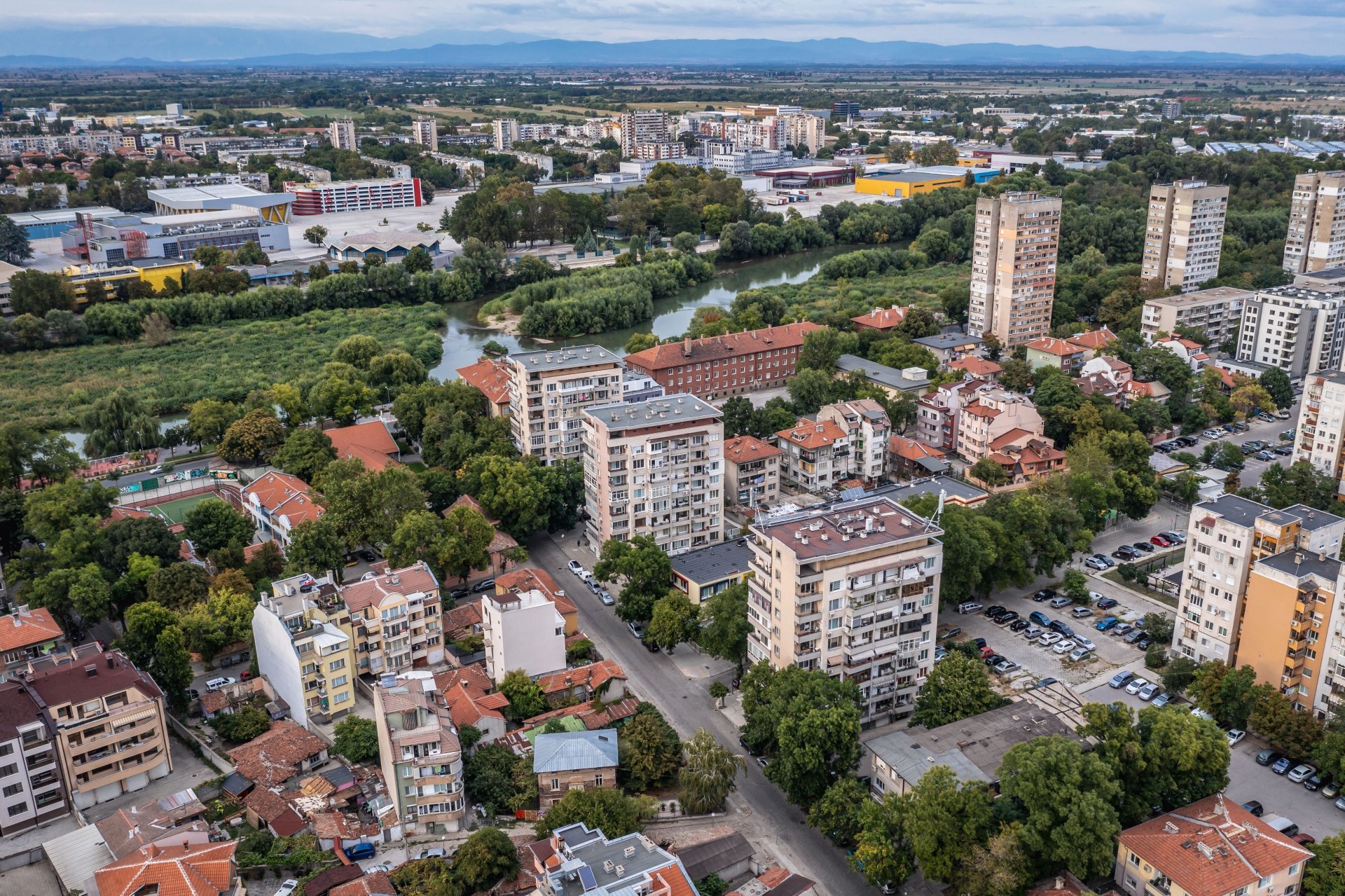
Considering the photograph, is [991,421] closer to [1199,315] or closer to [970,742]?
[970,742]

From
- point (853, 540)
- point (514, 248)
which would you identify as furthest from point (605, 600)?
point (514, 248)

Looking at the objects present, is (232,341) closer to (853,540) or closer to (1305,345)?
(853,540)

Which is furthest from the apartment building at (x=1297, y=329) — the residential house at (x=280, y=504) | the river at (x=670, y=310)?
the residential house at (x=280, y=504)

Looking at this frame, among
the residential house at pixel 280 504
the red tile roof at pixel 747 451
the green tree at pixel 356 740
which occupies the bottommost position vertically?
the green tree at pixel 356 740

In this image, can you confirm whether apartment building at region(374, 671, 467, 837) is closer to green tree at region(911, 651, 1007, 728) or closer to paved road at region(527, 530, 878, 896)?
paved road at region(527, 530, 878, 896)

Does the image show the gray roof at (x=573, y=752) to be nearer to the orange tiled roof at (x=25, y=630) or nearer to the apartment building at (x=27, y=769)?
the apartment building at (x=27, y=769)

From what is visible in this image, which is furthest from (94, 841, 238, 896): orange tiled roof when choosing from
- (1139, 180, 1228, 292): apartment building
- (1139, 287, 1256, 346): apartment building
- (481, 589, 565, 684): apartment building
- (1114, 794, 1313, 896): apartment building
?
(1139, 180, 1228, 292): apartment building

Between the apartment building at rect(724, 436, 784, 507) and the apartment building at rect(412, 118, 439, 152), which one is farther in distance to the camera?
the apartment building at rect(412, 118, 439, 152)

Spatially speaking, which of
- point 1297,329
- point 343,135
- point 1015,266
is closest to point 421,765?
point 1015,266
